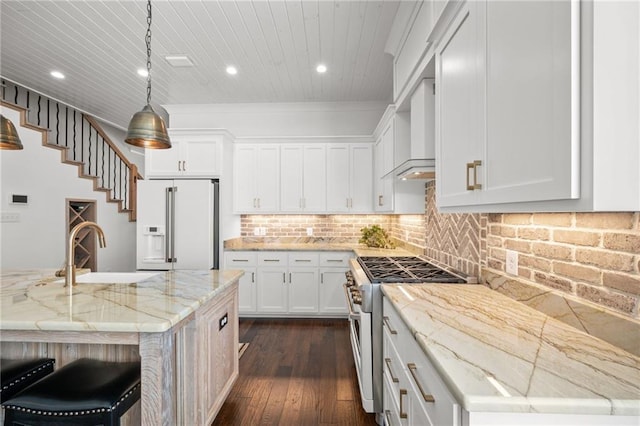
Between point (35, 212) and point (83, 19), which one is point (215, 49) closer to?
point (83, 19)

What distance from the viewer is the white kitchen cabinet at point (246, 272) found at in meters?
3.94

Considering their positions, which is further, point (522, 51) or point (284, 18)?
point (284, 18)

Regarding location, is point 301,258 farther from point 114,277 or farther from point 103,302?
point 103,302

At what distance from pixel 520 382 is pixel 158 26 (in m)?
3.44

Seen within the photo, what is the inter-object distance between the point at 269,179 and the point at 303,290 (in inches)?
63.9

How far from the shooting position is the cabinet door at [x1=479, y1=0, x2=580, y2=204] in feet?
2.58

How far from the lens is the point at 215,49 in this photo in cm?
301

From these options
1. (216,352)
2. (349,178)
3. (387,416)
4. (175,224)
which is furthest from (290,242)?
(387,416)

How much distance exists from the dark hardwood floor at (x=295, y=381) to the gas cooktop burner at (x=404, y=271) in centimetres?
98

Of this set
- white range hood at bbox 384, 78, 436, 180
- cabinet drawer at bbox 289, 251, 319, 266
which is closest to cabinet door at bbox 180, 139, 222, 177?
cabinet drawer at bbox 289, 251, 319, 266

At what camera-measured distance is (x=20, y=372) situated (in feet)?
4.72

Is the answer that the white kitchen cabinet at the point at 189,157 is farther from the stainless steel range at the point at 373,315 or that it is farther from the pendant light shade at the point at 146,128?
the stainless steel range at the point at 373,315

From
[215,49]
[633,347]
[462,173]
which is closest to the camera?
[633,347]

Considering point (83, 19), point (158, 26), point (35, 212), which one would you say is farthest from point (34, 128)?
point (158, 26)
